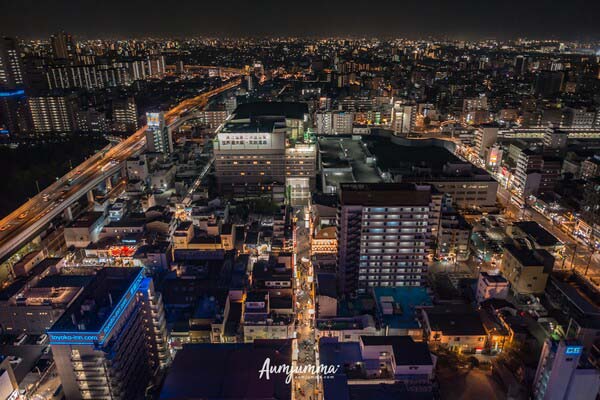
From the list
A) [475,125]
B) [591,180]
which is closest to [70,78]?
[475,125]

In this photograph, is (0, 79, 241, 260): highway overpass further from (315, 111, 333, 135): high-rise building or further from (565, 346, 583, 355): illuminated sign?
(565, 346, 583, 355): illuminated sign

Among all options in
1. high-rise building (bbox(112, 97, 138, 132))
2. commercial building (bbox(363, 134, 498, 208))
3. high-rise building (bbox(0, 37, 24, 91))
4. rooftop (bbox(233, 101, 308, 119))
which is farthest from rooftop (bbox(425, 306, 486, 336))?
high-rise building (bbox(0, 37, 24, 91))

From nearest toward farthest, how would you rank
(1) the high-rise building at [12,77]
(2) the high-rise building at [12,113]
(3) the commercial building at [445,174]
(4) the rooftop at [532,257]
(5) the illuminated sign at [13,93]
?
(4) the rooftop at [532,257] → (3) the commercial building at [445,174] → (2) the high-rise building at [12,113] → (1) the high-rise building at [12,77] → (5) the illuminated sign at [13,93]

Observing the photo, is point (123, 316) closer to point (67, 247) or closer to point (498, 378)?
point (498, 378)

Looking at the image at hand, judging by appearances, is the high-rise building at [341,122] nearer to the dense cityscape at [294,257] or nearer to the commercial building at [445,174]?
the dense cityscape at [294,257]

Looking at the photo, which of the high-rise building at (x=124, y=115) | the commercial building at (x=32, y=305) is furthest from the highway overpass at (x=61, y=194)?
the commercial building at (x=32, y=305)

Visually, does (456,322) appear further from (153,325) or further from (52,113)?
(52,113)
